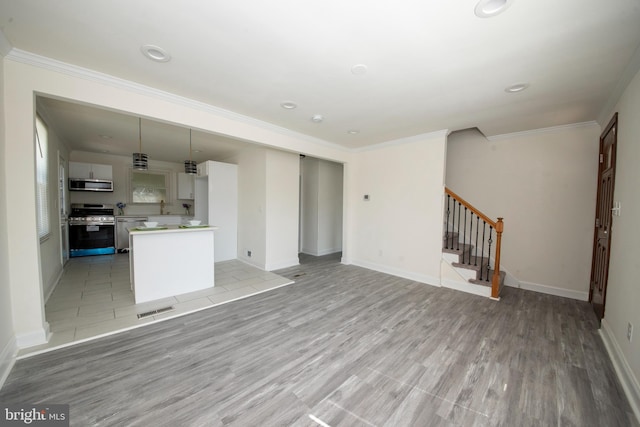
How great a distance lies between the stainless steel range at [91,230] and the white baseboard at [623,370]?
30.2 feet

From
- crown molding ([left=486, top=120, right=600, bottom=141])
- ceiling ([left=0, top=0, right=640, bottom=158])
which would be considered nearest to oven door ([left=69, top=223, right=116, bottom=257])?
ceiling ([left=0, top=0, right=640, bottom=158])

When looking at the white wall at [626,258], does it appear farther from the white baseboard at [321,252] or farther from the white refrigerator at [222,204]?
the white refrigerator at [222,204]

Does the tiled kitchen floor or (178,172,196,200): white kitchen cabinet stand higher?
(178,172,196,200): white kitchen cabinet

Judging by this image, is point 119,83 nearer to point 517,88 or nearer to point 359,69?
point 359,69

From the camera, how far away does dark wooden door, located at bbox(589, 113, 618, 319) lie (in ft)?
9.16

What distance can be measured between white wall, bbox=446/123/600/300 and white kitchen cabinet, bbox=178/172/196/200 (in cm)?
788

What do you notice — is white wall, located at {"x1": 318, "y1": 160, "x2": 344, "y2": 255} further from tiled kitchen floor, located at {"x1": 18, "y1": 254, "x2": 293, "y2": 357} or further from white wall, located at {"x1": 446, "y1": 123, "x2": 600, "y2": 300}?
white wall, located at {"x1": 446, "y1": 123, "x2": 600, "y2": 300}

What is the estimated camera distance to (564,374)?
2029mm

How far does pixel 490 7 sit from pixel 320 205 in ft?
17.1

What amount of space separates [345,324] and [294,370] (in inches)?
37.3

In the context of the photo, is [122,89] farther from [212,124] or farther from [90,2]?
[90,2]

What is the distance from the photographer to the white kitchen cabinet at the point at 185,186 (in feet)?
24.8

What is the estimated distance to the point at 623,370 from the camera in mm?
1959

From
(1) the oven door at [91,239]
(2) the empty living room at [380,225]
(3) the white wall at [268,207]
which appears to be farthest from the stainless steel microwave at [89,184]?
(3) the white wall at [268,207]
